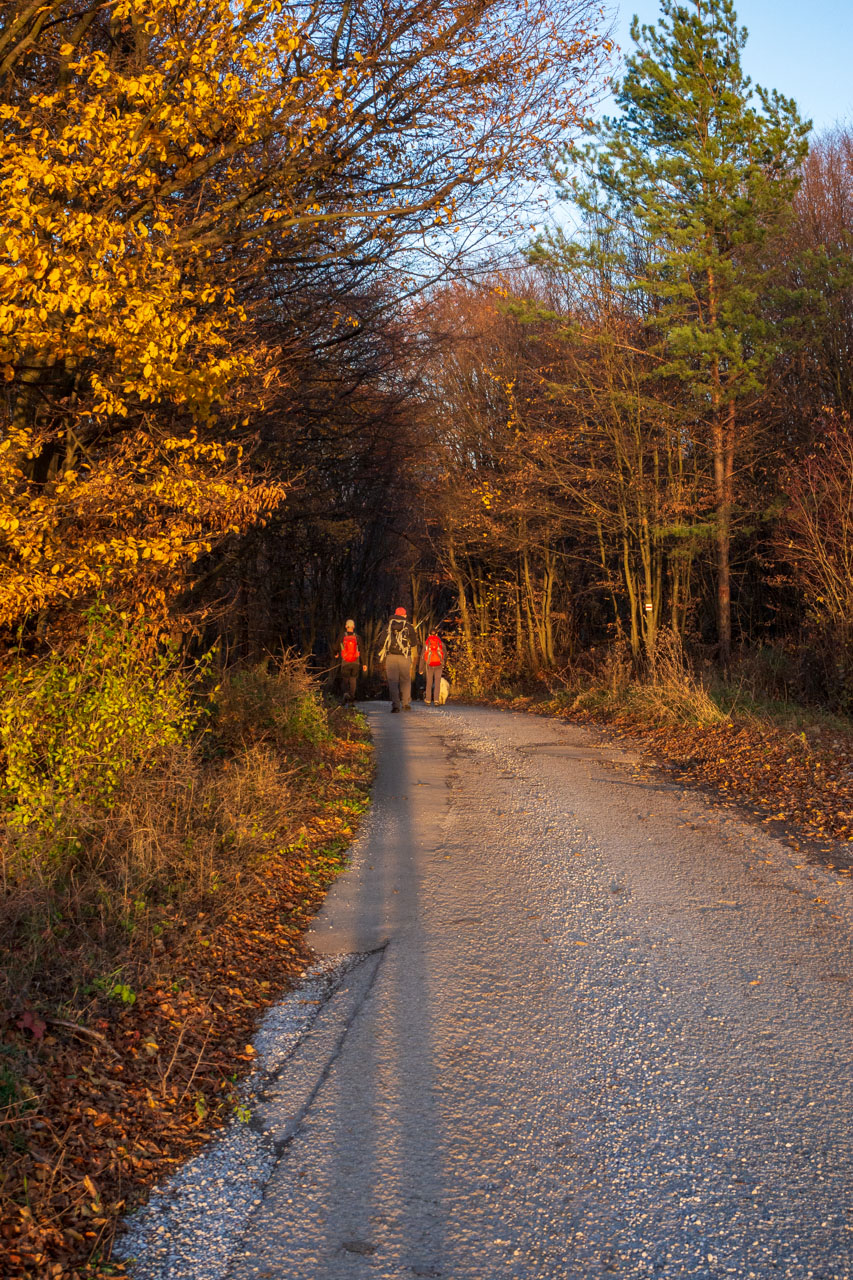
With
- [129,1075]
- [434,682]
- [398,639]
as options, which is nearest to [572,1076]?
[129,1075]

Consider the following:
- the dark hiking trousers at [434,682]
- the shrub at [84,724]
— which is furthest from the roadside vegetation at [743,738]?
the shrub at [84,724]

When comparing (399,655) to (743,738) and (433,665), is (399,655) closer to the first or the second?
(433,665)

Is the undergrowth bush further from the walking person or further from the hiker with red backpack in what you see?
the walking person

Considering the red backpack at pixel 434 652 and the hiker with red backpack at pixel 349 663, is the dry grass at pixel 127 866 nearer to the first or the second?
the hiker with red backpack at pixel 349 663

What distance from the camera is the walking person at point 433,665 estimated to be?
72.6 feet

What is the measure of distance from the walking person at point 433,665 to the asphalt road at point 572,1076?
13966 mm

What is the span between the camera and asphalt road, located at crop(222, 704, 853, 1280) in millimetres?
3195

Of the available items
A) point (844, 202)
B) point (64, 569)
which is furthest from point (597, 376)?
point (64, 569)

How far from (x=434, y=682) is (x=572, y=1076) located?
18.7 meters

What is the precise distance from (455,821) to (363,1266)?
21.0 ft

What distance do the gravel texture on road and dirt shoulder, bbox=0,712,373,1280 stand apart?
0.19 m

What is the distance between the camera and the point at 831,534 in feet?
48.2


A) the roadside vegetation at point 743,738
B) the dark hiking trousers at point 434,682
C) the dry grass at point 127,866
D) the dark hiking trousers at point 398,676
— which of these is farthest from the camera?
the dark hiking trousers at point 434,682

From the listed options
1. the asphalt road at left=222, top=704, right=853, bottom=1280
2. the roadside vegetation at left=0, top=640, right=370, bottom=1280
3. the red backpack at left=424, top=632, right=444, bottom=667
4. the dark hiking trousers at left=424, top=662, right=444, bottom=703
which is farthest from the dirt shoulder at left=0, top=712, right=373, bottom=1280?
the dark hiking trousers at left=424, top=662, right=444, bottom=703
